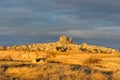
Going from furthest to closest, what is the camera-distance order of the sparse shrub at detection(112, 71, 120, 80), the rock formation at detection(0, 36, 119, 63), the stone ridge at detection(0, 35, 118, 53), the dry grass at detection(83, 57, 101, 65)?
1. the stone ridge at detection(0, 35, 118, 53)
2. the rock formation at detection(0, 36, 119, 63)
3. the dry grass at detection(83, 57, 101, 65)
4. the sparse shrub at detection(112, 71, 120, 80)

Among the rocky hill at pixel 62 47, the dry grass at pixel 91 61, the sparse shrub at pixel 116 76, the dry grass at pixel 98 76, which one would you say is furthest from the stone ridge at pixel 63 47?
the dry grass at pixel 98 76

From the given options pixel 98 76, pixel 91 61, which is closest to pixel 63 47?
pixel 91 61

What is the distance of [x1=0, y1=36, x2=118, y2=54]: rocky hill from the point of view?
145 ft

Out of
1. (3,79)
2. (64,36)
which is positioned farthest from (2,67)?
(64,36)

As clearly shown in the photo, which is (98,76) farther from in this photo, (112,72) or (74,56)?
(74,56)

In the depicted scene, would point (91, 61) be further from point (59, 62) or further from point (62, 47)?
point (62, 47)

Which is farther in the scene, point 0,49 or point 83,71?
point 0,49

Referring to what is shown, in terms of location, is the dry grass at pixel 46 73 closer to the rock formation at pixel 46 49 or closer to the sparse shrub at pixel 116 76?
the sparse shrub at pixel 116 76

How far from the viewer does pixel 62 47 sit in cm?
4475

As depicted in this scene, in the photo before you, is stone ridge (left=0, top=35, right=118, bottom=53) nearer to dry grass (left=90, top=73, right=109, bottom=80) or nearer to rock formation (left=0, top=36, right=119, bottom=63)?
rock formation (left=0, top=36, right=119, bottom=63)

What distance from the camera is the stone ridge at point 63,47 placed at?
144 feet

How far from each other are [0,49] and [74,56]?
31.4 ft

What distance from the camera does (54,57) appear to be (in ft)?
133

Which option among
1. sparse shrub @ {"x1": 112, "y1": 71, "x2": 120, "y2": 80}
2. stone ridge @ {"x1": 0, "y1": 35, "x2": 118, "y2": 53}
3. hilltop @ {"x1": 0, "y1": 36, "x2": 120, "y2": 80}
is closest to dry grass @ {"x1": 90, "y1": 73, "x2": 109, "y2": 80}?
hilltop @ {"x1": 0, "y1": 36, "x2": 120, "y2": 80}
